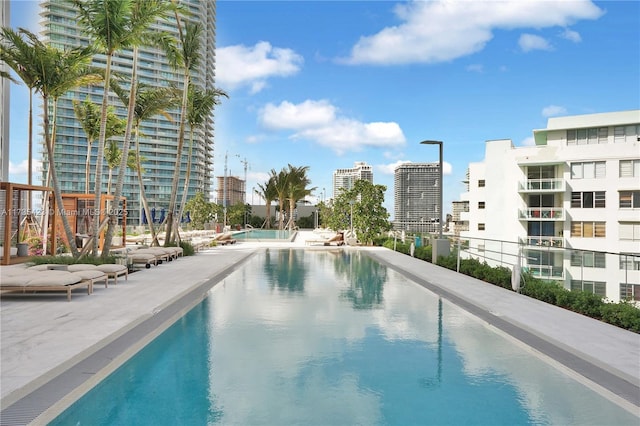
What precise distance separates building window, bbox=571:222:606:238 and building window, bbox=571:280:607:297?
28175 mm

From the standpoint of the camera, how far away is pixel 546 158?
35.5 meters

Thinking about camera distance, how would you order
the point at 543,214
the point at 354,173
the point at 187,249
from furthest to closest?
the point at 354,173 → the point at 543,214 → the point at 187,249

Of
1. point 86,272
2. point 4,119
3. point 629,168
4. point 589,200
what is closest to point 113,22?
point 86,272

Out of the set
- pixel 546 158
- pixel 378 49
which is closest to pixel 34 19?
pixel 378 49

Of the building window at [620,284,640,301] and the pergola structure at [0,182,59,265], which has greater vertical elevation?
the pergola structure at [0,182,59,265]

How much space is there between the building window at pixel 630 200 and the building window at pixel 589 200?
111cm

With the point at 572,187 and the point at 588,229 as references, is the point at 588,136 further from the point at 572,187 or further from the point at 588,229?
the point at 588,229

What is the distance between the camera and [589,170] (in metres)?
34.1

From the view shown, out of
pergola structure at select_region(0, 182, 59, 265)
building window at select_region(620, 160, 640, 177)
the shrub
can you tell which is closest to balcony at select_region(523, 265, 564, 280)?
the shrub

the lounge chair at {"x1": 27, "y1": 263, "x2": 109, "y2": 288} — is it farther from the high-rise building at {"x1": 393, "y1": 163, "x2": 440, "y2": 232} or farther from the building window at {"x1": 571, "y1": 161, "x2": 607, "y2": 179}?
the high-rise building at {"x1": 393, "y1": 163, "x2": 440, "y2": 232}

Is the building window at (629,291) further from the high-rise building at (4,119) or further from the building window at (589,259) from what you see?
the high-rise building at (4,119)

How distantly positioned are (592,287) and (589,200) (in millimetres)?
29648

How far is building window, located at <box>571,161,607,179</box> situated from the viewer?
33.7 meters

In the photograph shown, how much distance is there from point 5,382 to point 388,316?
5635 millimetres
